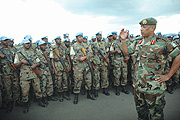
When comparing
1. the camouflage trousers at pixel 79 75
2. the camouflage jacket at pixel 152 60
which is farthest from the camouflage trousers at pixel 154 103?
the camouflage trousers at pixel 79 75

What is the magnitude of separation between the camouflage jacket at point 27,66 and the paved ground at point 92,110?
4.00 feet

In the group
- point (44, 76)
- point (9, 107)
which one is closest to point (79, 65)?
point (44, 76)

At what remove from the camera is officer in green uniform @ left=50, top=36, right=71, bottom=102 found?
446 cm

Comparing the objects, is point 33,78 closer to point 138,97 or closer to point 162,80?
point 138,97

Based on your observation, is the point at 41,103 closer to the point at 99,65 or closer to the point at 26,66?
the point at 26,66

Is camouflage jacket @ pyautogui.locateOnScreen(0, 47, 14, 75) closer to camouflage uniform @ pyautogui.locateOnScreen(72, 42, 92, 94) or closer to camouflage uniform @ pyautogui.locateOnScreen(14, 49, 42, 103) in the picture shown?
camouflage uniform @ pyautogui.locateOnScreen(14, 49, 42, 103)

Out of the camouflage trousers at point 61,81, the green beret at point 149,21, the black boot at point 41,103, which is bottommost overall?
the black boot at point 41,103

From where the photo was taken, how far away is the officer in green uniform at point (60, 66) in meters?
4.46

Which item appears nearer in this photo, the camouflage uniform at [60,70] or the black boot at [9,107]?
the black boot at [9,107]

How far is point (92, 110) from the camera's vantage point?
144 inches

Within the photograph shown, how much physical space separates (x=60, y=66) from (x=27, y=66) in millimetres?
1177

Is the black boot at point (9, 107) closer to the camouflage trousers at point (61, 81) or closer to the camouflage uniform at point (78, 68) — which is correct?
the camouflage trousers at point (61, 81)

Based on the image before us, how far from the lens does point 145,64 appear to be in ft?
6.92

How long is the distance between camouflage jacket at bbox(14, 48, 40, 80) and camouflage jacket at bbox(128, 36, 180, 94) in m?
3.25
